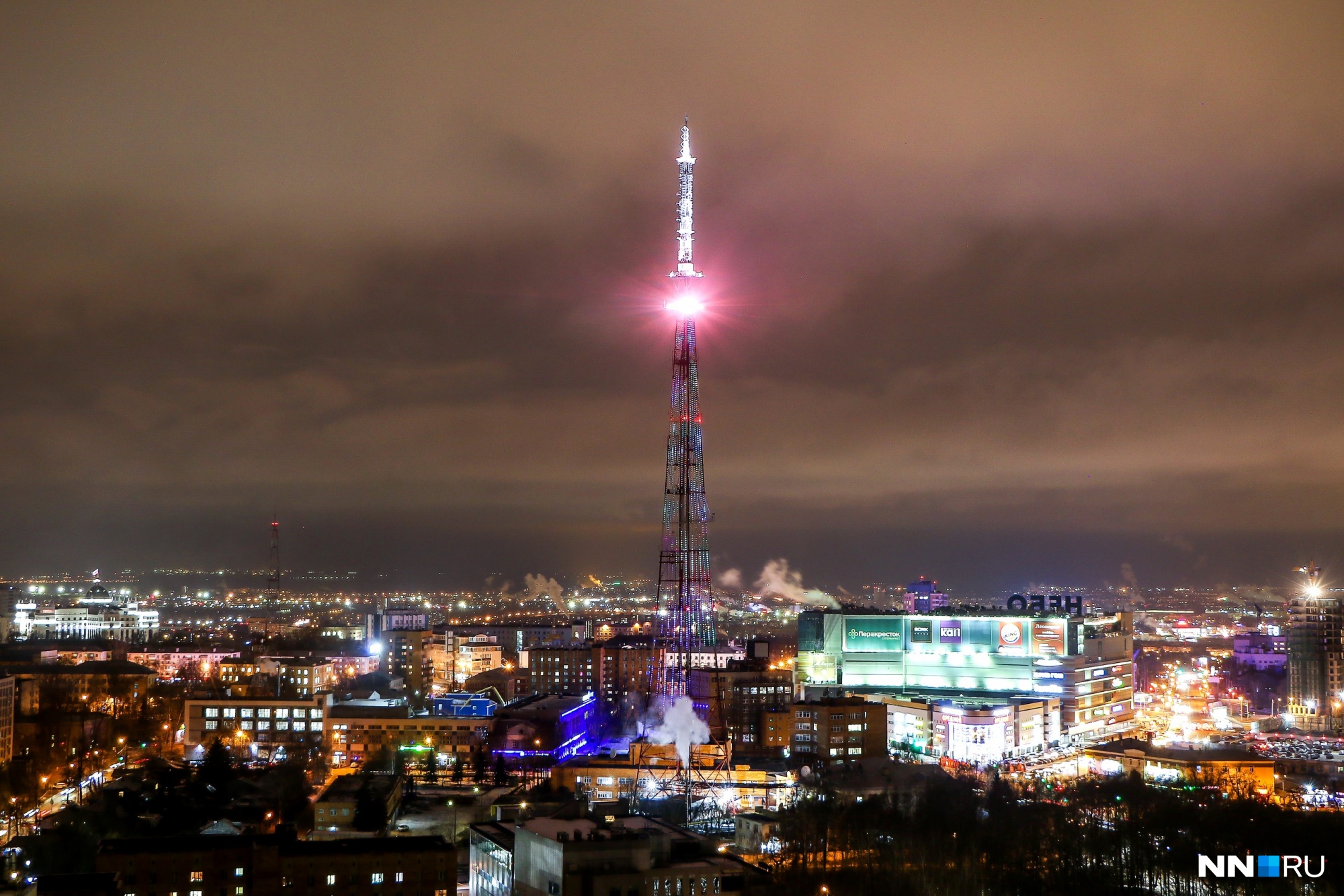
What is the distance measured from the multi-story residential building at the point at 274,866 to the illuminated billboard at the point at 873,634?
82.3ft

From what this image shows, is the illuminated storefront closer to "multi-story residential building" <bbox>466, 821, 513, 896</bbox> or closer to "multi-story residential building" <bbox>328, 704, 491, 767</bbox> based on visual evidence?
"multi-story residential building" <bbox>328, 704, 491, 767</bbox>

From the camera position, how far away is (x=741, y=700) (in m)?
31.1

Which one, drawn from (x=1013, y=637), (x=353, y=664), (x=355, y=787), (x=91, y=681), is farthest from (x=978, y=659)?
(x=91, y=681)

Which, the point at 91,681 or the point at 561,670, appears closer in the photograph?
the point at 91,681

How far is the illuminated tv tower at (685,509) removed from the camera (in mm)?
26016

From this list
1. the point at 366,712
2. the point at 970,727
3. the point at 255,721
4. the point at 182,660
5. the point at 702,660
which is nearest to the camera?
the point at 366,712

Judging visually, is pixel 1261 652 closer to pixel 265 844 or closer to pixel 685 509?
pixel 685 509

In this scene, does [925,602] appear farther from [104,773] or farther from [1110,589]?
[1110,589]

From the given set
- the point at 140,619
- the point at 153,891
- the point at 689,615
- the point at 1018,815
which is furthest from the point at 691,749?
the point at 140,619

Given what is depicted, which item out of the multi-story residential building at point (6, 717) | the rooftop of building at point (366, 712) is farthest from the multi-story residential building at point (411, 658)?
the multi-story residential building at point (6, 717)

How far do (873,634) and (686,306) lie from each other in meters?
17.5

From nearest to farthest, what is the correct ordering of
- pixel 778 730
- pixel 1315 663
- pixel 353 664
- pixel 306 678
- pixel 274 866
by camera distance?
1. pixel 274 866
2. pixel 778 730
3. pixel 306 678
4. pixel 1315 663
5. pixel 353 664

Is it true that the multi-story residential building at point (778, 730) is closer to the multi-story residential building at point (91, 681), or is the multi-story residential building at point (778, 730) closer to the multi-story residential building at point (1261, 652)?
the multi-story residential building at point (91, 681)

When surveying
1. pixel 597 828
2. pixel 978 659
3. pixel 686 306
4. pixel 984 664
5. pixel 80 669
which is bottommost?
pixel 80 669
